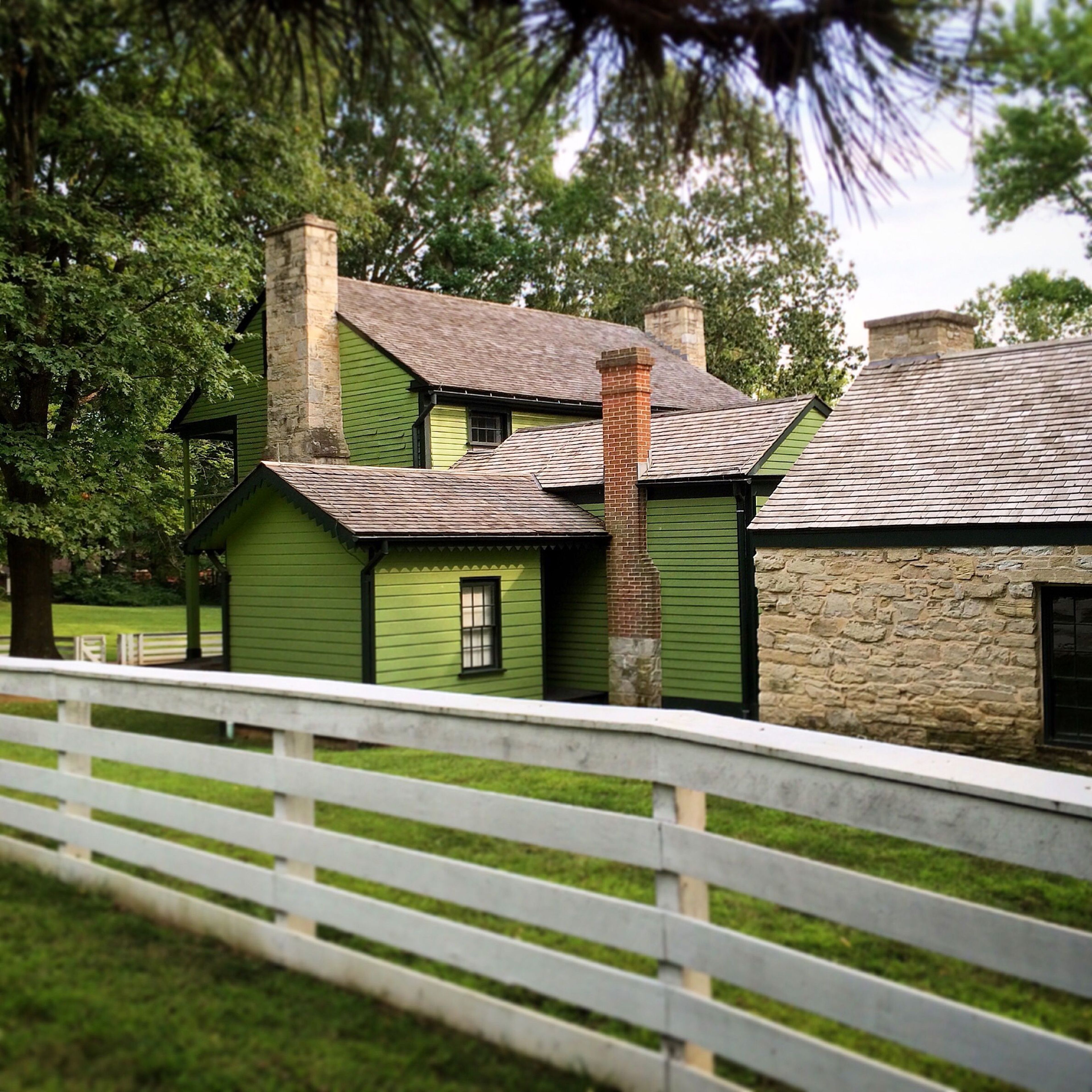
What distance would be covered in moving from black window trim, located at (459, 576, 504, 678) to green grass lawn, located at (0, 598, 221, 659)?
14121 mm

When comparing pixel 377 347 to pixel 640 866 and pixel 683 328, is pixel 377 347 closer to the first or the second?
pixel 683 328

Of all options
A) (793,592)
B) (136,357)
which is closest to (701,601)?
(793,592)

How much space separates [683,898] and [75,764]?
322 centimetres

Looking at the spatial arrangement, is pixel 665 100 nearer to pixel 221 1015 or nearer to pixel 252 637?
pixel 221 1015

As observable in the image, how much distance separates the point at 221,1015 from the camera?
382cm

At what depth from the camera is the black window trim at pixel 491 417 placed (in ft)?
74.2

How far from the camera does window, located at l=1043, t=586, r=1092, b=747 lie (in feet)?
39.4

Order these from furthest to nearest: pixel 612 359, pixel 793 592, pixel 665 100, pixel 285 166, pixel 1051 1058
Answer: pixel 285 166 < pixel 612 359 < pixel 793 592 < pixel 665 100 < pixel 1051 1058

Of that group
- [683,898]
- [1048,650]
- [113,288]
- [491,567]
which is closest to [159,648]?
[113,288]

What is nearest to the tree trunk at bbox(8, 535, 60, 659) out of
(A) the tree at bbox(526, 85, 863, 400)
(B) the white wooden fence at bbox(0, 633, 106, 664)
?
(B) the white wooden fence at bbox(0, 633, 106, 664)

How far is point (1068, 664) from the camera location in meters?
12.1

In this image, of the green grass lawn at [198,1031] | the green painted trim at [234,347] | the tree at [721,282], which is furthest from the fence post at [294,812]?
the tree at [721,282]

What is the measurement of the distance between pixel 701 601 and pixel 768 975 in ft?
46.2

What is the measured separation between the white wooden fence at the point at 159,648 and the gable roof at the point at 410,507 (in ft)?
22.2
